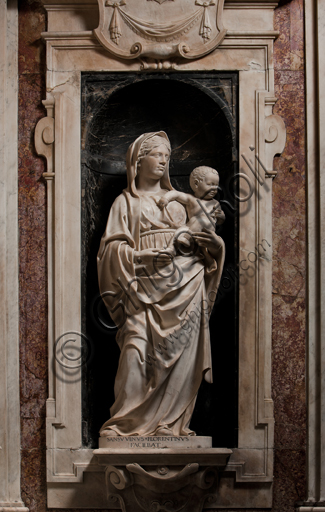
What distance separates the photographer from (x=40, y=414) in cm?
595

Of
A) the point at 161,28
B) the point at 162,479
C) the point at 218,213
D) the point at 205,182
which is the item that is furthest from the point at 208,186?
the point at 162,479

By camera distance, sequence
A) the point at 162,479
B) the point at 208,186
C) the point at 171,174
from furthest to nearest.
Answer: the point at 171,174 → the point at 208,186 → the point at 162,479

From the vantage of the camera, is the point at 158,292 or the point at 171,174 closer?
the point at 158,292

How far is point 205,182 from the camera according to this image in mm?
5887

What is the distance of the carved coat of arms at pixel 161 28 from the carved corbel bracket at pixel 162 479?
280cm

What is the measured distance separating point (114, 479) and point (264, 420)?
1.10 meters

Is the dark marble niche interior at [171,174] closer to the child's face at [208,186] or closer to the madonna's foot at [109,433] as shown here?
the child's face at [208,186]

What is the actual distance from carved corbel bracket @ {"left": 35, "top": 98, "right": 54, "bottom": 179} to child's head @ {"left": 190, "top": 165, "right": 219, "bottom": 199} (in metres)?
1.04

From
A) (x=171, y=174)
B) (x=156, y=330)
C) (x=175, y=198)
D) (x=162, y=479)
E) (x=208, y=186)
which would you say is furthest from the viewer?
(x=171, y=174)

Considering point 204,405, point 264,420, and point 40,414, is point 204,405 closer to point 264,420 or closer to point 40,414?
point 264,420

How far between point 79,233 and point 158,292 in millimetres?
754

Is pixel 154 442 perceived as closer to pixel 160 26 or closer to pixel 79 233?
pixel 79 233

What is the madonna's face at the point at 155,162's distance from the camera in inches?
233

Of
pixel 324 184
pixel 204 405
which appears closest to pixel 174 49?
pixel 324 184
